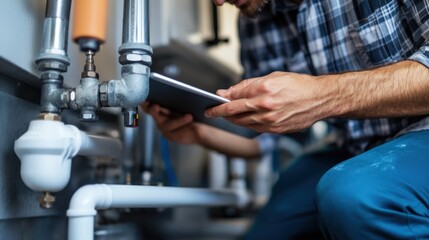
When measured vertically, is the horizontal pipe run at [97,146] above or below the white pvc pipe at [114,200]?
above

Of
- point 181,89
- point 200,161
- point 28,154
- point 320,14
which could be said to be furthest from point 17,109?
point 200,161

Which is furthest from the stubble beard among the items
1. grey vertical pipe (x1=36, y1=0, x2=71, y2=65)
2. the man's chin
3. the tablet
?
grey vertical pipe (x1=36, y1=0, x2=71, y2=65)

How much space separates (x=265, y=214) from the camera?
3.27 feet

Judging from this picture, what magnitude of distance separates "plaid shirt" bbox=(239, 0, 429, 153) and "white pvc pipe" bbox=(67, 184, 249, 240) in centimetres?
34

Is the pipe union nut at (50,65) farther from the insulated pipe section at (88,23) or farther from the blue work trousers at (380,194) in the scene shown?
the blue work trousers at (380,194)

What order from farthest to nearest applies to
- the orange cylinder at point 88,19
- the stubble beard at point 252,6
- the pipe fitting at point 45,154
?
the stubble beard at point 252,6, the orange cylinder at point 88,19, the pipe fitting at point 45,154

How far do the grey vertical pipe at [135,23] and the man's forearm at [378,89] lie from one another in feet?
0.81

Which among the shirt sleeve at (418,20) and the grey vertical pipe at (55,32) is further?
the shirt sleeve at (418,20)

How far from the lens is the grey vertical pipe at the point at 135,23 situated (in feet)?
1.86

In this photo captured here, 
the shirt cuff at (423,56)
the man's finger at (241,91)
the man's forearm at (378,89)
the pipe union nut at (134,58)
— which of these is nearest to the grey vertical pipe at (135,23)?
the pipe union nut at (134,58)

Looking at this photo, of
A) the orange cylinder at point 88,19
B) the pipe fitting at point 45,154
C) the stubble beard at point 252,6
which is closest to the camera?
the pipe fitting at point 45,154

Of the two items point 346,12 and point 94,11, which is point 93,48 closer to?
point 94,11

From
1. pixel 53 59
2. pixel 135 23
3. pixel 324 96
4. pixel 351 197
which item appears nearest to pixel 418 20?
pixel 324 96

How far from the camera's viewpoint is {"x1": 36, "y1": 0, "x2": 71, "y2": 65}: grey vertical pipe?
56 centimetres
